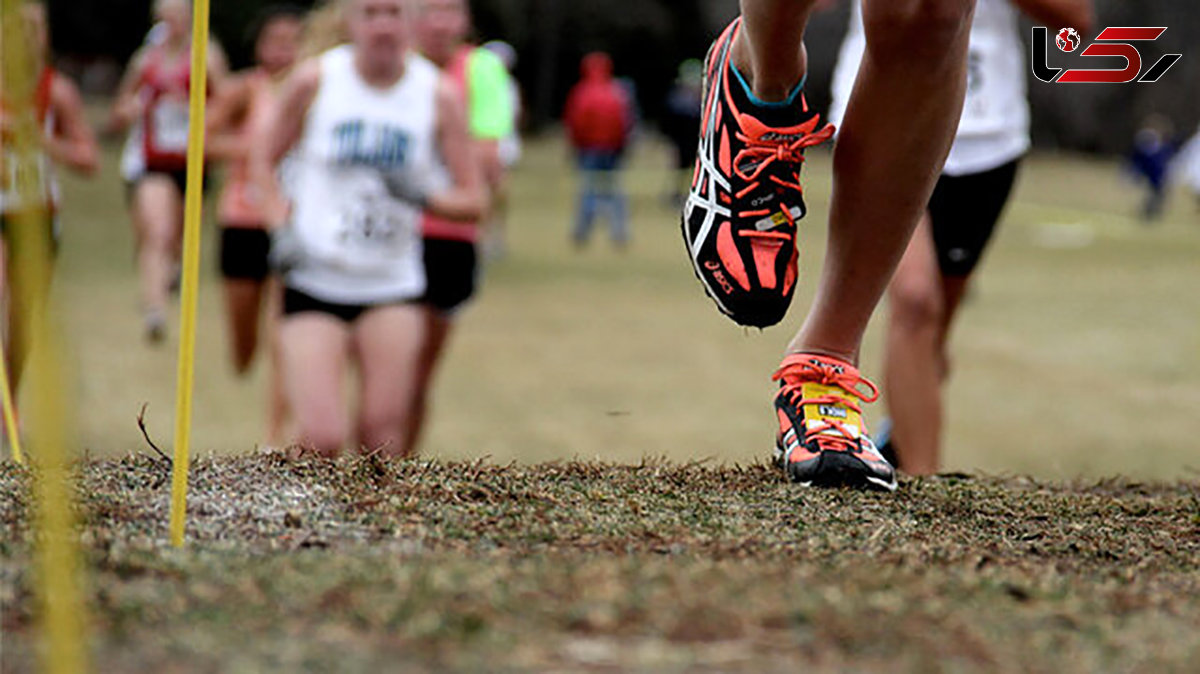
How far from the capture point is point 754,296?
3.41 m

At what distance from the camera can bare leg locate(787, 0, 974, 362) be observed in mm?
3234

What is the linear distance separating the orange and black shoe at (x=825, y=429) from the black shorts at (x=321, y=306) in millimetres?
3265

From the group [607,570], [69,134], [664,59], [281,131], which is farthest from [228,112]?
[664,59]

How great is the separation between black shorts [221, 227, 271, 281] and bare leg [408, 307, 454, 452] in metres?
2.11

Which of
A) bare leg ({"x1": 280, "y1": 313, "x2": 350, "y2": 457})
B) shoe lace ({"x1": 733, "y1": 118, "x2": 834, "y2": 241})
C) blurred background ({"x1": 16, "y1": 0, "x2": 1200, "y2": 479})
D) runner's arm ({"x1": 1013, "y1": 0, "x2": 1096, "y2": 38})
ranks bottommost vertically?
blurred background ({"x1": 16, "y1": 0, "x2": 1200, "y2": 479})

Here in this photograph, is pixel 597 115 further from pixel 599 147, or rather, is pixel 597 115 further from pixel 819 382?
pixel 819 382

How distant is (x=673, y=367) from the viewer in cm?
1227

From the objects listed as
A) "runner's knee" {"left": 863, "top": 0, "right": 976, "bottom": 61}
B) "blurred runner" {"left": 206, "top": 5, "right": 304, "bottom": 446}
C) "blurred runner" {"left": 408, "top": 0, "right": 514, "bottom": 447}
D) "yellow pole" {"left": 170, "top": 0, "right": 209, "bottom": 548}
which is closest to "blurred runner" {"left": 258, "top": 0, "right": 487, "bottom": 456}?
"blurred runner" {"left": 408, "top": 0, "right": 514, "bottom": 447}

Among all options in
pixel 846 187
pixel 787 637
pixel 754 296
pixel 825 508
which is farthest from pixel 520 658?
pixel 846 187

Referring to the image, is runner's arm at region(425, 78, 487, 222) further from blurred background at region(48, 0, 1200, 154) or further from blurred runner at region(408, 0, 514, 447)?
blurred background at region(48, 0, 1200, 154)

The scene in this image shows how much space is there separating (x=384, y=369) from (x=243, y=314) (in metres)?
3.83

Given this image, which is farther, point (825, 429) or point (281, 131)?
point (281, 131)

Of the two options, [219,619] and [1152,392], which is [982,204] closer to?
[219,619]

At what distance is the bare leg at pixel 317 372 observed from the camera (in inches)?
251
